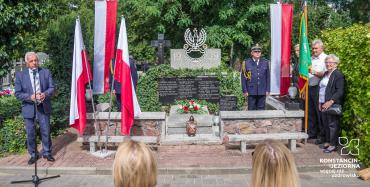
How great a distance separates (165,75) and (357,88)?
6399 mm

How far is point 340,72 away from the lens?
24.7 ft

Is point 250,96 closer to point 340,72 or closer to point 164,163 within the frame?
point 340,72

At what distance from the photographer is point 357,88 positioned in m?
7.14

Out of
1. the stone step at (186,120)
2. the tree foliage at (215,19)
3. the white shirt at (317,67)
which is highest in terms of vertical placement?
the tree foliage at (215,19)

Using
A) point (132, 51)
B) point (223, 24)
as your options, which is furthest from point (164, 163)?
point (132, 51)

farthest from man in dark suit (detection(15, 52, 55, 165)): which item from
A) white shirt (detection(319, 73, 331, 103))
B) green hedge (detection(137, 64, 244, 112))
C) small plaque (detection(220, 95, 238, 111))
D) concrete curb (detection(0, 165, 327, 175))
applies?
small plaque (detection(220, 95, 238, 111))

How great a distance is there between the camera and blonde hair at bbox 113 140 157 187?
2.39 meters

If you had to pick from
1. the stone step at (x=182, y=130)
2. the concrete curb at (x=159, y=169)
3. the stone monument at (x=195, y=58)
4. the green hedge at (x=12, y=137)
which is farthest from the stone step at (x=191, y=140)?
the stone monument at (x=195, y=58)

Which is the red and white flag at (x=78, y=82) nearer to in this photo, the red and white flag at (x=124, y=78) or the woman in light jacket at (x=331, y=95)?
the red and white flag at (x=124, y=78)

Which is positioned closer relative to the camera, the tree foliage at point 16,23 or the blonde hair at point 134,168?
the blonde hair at point 134,168

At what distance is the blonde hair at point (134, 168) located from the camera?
2.39 meters

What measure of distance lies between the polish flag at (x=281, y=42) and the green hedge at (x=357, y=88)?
1425 millimetres

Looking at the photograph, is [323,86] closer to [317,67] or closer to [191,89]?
[317,67]

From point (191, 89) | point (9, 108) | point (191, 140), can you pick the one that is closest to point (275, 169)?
point (191, 140)
